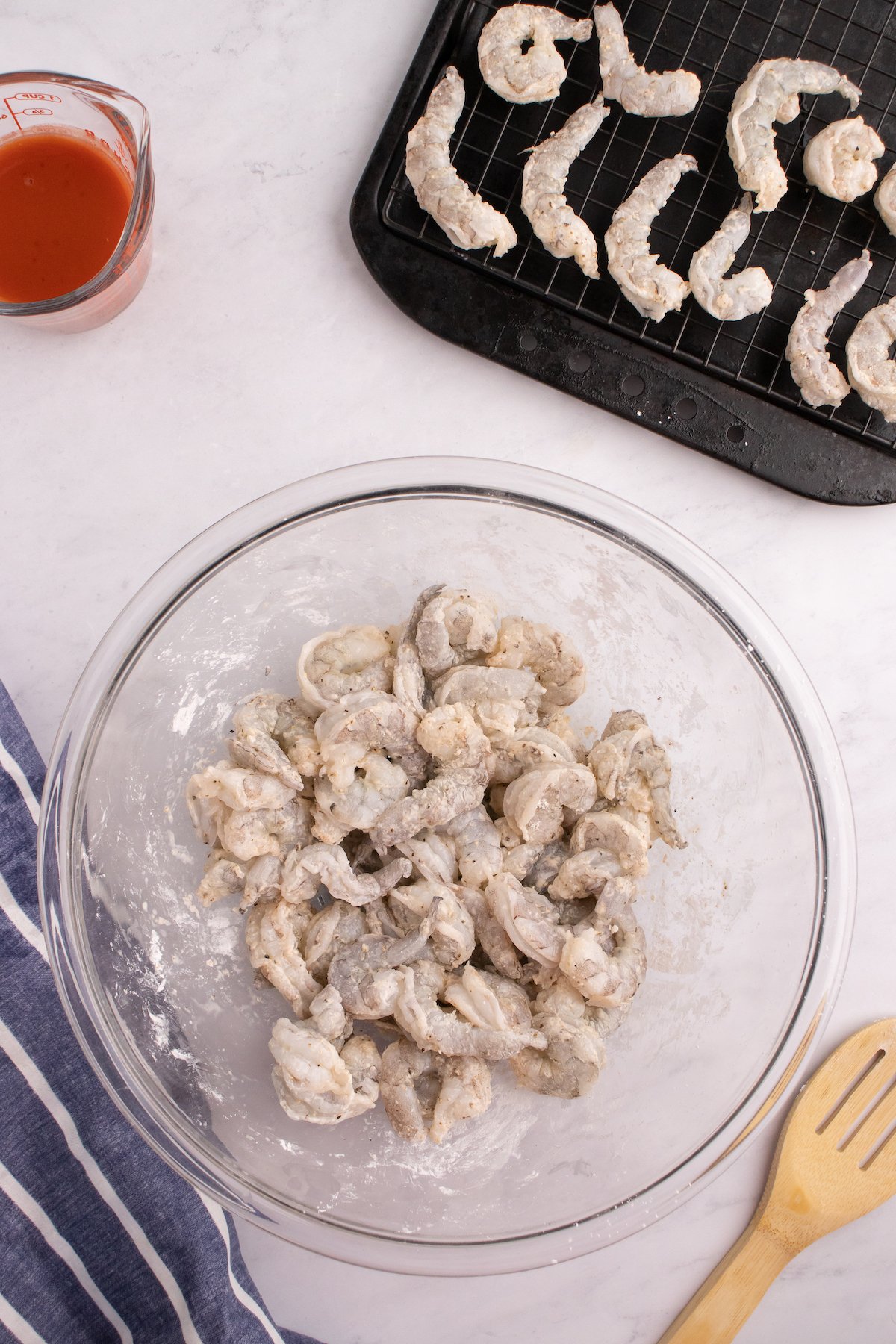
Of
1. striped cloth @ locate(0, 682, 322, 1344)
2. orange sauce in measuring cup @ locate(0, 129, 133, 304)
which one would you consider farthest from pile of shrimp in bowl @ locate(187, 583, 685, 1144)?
orange sauce in measuring cup @ locate(0, 129, 133, 304)

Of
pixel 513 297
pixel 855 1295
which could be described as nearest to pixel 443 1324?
pixel 855 1295

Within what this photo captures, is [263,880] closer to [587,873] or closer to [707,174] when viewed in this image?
[587,873]

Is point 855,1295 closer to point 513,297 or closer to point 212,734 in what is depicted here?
point 212,734

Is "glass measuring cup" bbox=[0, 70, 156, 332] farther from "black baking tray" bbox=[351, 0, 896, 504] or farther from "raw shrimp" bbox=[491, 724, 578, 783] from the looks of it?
"raw shrimp" bbox=[491, 724, 578, 783]

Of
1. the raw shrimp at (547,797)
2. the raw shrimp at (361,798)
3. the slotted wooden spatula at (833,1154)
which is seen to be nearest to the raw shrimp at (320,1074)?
the raw shrimp at (361,798)

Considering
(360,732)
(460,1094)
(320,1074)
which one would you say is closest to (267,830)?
(360,732)

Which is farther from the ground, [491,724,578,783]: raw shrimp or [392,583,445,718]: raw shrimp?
[392,583,445,718]: raw shrimp

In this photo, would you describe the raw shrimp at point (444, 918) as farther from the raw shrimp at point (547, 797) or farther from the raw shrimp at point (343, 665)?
the raw shrimp at point (343, 665)
